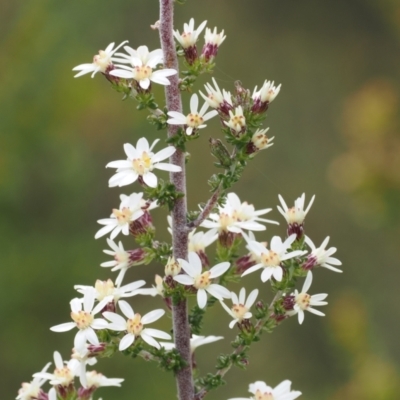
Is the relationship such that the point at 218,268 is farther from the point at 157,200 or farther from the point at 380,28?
the point at 380,28

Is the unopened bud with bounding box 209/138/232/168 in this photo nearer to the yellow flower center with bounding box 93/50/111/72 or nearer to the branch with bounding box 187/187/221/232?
the branch with bounding box 187/187/221/232

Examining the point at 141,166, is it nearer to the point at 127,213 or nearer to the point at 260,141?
the point at 127,213

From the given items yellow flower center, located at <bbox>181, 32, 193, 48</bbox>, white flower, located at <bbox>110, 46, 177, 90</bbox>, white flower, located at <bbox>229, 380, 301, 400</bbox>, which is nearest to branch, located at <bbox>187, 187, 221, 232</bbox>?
white flower, located at <bbox>110, 46, 177, 90</bbox>

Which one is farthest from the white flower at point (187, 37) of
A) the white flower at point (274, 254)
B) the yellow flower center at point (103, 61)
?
the white flower at point (274, 254)

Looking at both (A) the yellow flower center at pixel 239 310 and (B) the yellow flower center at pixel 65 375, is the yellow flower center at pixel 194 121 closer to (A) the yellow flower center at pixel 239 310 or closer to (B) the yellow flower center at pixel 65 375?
(A) the yellow flower center at pixel 239 310

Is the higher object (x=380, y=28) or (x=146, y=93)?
(x=380, y=28)

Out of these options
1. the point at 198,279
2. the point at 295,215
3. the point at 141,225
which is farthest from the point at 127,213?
the point at 295,215

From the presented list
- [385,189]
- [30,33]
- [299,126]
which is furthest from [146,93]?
[299,126]
